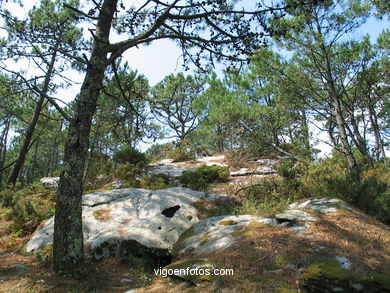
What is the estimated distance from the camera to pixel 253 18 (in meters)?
4.38

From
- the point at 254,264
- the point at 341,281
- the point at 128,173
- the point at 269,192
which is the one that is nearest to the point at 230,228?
the point at 254,264

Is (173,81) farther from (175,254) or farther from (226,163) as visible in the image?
(175,254)

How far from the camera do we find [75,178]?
3.78 metres

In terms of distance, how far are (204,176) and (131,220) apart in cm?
450

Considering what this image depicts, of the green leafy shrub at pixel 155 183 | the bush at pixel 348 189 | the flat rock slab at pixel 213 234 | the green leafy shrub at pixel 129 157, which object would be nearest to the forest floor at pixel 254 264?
the flat rock slab at pixel 213 234

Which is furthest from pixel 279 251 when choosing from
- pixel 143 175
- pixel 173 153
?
pixel 173 153

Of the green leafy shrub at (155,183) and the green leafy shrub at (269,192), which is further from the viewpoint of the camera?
the green leafy shrub at (155,183)

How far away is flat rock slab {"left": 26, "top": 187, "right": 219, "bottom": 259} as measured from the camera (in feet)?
14.8

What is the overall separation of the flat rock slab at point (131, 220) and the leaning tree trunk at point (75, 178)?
0.75 m

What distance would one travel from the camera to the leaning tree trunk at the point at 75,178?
3637 millimetres

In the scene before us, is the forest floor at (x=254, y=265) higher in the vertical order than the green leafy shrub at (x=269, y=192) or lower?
lower

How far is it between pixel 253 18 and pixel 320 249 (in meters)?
3.52

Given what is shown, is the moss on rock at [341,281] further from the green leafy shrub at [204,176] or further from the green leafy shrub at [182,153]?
the green leafy shrub at [182,153]

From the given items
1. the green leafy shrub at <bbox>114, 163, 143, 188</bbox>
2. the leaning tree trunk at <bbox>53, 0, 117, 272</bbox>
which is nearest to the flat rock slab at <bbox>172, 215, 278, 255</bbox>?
the leaning tree trunk at <bbox>53, 0, 117, 272</bbox>
